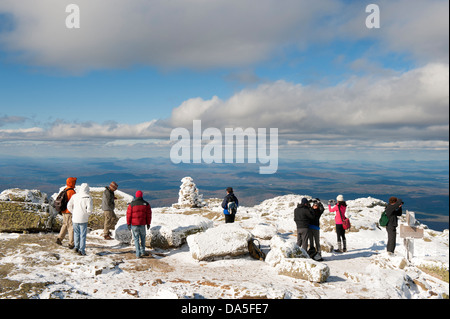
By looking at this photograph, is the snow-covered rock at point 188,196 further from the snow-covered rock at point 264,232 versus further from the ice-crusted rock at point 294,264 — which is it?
the ice-crusted rock at point 294,264

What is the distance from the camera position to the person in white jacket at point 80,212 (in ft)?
36.7

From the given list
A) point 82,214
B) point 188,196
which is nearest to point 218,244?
point 82,214

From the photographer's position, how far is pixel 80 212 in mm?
11195

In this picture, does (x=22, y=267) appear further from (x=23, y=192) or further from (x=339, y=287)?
(x=339, y=287)

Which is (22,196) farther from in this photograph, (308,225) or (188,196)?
(188,196)

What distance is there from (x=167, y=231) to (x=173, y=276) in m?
4.39

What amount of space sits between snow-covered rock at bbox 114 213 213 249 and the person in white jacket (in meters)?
2.93

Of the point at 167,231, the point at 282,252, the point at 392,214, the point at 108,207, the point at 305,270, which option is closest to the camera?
the point at 305,270

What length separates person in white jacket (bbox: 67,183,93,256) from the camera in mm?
11180

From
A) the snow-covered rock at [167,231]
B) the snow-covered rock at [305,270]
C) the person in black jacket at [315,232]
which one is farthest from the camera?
the snow-covered rock at [167,231]

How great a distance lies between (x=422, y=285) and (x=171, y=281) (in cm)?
972

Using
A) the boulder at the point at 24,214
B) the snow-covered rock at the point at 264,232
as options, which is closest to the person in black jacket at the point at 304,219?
the snow-covered rock at the point at 264,232

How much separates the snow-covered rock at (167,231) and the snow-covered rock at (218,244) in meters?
1.48
